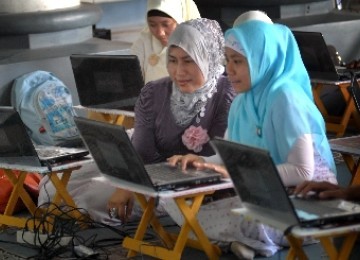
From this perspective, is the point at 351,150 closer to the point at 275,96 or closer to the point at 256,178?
the point at 275,96

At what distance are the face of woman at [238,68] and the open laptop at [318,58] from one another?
2.51m

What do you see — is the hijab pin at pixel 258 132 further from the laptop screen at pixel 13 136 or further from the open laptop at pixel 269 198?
the laptop screen at pixel 13 136

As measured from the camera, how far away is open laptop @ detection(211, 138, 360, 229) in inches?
161

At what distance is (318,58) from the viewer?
7.88 meters

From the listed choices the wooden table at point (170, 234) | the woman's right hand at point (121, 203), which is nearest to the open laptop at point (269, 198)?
the wooden table at point (170, 234)

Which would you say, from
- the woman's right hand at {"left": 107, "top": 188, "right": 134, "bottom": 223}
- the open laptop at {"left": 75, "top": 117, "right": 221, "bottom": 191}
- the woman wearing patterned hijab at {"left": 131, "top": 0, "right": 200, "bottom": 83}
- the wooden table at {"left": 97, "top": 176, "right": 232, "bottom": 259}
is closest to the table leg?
the wooden table at {"left": 97, "top": 176, "right": 232, "bottom": 259}

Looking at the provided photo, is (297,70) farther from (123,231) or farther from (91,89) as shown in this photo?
(91,89)

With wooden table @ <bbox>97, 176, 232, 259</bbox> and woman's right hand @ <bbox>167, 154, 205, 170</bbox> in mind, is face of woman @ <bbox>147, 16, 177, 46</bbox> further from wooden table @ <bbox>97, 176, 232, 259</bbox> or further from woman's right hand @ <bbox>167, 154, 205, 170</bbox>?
woman's right hand @ <bbox>167, 154, 205, 170</bbox>

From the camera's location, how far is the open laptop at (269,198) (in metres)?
4.08

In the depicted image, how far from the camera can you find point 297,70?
17.4ft

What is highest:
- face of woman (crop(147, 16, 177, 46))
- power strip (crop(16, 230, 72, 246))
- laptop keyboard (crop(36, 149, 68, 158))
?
face of woman (crop(147, 16, 177, 46))

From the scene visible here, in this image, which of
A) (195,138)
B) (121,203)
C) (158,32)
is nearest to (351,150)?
(195,138)

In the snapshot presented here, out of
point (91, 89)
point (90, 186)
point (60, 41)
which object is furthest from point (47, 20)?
point (90, 186)

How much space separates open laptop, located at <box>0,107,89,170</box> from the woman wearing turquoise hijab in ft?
2.72
